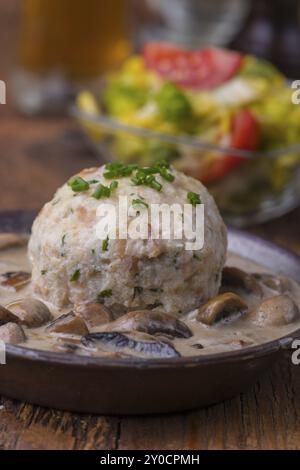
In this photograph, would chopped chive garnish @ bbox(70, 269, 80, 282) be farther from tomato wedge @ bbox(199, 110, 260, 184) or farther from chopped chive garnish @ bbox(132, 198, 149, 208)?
tomato wedge @ bbox(199, 110, 260, 184)

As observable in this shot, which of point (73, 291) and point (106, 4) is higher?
point (106, 4)

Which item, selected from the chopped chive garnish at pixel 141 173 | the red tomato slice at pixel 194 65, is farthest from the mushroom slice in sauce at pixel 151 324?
the red tomato slice at pixel 194 65

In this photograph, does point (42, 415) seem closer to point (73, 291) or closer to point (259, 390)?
point (73, 291)

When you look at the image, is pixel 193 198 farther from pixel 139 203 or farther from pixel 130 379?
A: pixel 130 379

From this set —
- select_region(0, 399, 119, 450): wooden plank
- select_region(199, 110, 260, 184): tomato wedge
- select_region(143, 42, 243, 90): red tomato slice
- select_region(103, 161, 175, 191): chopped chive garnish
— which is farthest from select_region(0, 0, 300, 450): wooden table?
select_region(143, 42, 243, 90): red tomato slice

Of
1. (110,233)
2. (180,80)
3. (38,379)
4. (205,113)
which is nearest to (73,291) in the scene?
(110,233)

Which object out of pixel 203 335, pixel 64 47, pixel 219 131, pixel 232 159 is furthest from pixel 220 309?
pixel 64 47
